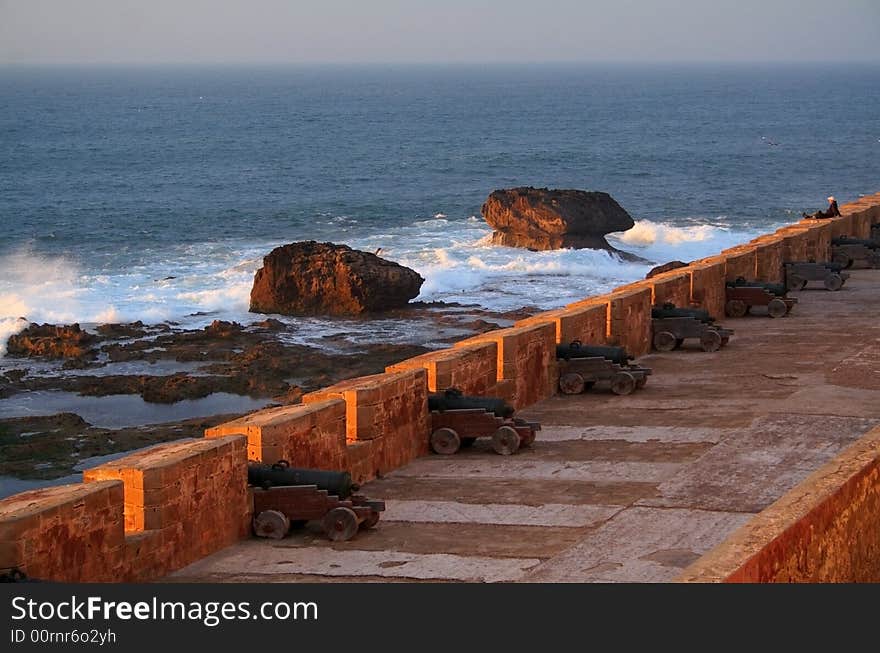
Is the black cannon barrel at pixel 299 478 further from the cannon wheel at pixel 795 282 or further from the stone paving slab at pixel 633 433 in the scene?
the cannon wheel at pixel 795 282

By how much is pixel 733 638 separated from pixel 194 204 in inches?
2847

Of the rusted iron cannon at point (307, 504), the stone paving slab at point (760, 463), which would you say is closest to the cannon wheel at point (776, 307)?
the stone paving slab at point (760, 463)

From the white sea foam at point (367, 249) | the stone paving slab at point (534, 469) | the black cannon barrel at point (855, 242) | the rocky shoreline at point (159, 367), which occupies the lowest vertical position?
the white sea foam at point (367, 249)

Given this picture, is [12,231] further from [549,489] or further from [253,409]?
[549,489]

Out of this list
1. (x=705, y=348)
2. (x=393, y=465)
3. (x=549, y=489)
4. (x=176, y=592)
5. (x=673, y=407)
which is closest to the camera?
(x=176, y=592)

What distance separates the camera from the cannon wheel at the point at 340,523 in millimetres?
10656

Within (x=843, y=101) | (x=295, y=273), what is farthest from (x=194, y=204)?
(x=843, y=101)

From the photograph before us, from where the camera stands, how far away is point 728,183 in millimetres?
87062

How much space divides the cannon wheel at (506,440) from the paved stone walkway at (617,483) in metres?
0.10

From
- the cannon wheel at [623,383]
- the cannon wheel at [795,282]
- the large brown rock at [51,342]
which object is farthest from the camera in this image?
the large brown rock at [51,342]

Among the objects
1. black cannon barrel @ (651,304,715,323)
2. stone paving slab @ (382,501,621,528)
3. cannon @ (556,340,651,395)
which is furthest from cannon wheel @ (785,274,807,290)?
stone paving slab @ (382,501,621,528)

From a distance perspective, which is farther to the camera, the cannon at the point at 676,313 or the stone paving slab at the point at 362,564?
the cannon at the point at 676,313

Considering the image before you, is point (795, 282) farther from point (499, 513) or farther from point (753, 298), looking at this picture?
point (499, 513)

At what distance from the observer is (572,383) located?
1548cm
